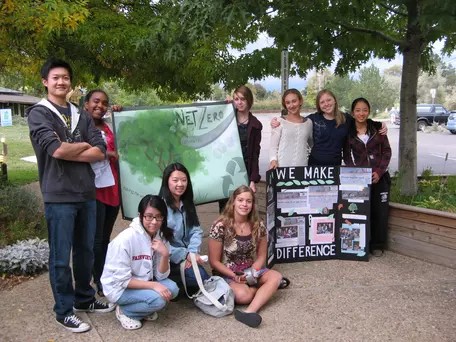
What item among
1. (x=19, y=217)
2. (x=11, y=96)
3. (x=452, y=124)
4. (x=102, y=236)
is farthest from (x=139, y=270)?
(x=11, y=96)

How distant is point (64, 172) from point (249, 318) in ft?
5.49

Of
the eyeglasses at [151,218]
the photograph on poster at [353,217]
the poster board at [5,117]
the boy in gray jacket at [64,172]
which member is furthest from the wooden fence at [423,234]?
the poster board at [5,117]

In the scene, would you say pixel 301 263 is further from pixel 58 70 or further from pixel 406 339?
pixel 58 70

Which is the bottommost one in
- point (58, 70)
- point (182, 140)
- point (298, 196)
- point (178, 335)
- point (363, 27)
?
point (178, 335)

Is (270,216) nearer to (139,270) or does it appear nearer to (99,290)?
(139,270)

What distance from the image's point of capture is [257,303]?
3734 mm

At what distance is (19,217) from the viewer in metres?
5.99

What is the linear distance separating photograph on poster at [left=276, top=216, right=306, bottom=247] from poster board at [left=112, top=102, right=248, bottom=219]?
59 centimetres

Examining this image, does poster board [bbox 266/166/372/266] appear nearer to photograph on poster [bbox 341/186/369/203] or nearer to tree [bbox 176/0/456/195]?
photograph on poster [bbox 341/186/369/203]

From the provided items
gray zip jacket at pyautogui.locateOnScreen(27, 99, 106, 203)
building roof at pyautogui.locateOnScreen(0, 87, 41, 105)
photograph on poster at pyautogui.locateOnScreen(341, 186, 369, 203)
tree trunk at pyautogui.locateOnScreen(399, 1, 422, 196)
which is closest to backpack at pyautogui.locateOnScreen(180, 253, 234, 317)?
gray zip jacket at pyautogui.locateOnScreen(27, 99, 106, 203)

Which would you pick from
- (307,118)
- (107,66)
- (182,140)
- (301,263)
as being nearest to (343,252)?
(301,263)

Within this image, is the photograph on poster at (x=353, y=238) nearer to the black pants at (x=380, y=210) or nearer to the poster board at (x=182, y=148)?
the black pants at (x=380, y=210)

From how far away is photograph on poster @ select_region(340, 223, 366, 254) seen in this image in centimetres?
492

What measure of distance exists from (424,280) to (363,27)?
11.0 ft
